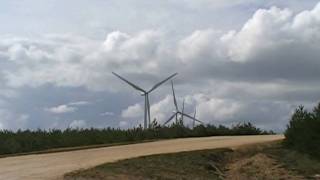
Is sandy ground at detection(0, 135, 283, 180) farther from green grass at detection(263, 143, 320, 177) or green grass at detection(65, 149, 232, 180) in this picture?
green grass at detection(263, 143, 320, 177)

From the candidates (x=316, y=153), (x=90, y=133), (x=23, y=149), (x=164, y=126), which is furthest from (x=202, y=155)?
(x=164, y=126)

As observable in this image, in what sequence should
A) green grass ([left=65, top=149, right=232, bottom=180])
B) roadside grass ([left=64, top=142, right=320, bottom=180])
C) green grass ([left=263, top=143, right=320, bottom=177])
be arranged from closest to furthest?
green grass ([left=65, top=149, right=232, bottom=180]) < roadside grass ([left=64, top=142, right=320, bottom=180]) < green grass ([left=263, top=143, right=320, bottom=177])

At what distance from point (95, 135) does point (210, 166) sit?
19105 mm

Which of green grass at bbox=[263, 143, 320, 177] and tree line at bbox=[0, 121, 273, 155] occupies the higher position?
tree line at bbox=[0, 121, 273, 155]

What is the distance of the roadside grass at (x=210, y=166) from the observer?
23.8m

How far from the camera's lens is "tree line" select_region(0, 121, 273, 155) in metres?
39.4

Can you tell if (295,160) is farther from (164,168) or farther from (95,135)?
(95,135)

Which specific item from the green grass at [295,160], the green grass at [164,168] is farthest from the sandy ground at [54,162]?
the green grass at [295,160]

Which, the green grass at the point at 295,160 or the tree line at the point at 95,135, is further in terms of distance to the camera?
the tree line at the point at 95,135

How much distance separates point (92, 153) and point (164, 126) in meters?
20.4

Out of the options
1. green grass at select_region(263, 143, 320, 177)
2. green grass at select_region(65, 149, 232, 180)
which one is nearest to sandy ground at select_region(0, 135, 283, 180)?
green grass at select_region(65, 149, 232, 180)

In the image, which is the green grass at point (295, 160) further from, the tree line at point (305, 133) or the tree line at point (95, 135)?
the tree line at point (95, 135)

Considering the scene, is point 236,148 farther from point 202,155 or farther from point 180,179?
point 180,179

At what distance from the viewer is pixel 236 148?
114 ft
